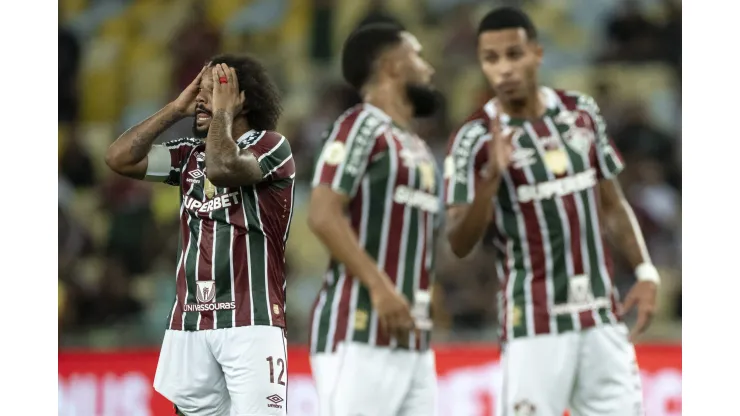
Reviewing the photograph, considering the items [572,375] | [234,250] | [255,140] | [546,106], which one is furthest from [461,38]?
[234,250]

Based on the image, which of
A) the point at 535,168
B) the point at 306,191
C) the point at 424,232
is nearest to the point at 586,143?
the point at 535,168

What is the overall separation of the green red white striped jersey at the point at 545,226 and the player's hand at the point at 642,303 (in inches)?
3.0

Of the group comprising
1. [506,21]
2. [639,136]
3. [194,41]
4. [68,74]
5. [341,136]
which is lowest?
[341,136]

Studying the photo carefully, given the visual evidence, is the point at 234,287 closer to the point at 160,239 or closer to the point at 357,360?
the point at 357,360

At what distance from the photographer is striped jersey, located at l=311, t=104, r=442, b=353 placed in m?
3.65

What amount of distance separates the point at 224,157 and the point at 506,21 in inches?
48.9

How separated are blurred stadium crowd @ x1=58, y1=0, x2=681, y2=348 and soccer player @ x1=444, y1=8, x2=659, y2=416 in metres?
A: 2.23

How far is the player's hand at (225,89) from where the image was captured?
3322 millimetres

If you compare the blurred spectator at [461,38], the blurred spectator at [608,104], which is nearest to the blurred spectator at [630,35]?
the blurred spectator at [608,104]

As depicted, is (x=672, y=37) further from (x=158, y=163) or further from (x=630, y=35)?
(x=158, y=163)

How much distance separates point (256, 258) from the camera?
3.37 meters

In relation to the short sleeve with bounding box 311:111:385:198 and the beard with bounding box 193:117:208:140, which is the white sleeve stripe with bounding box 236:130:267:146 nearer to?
the beard with bounding box 193:117:208:140

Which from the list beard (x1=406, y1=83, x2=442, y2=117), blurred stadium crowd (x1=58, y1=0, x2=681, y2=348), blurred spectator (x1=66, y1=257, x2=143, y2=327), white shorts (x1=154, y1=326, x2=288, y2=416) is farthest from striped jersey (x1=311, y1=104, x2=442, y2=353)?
blurred spectator (x1=66, y1=257, x2=143, y2=327)

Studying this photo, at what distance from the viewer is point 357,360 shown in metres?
3.62
